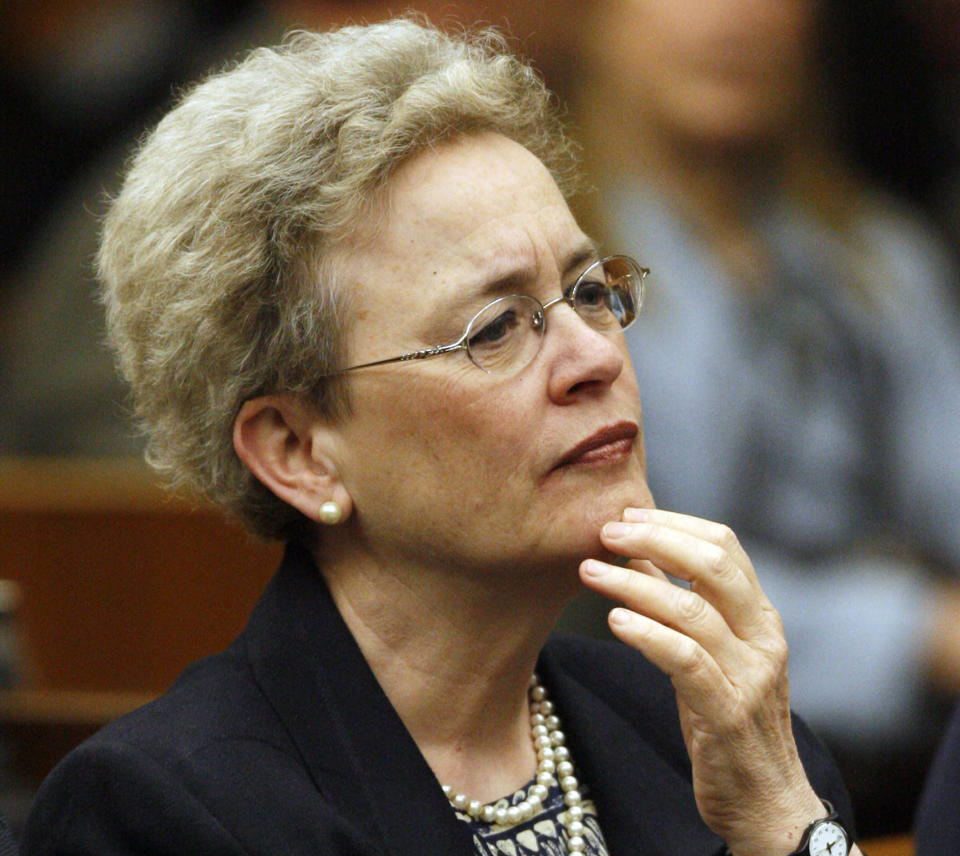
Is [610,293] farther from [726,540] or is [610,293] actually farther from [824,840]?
[824,840]

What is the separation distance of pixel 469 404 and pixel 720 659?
23.2 inches

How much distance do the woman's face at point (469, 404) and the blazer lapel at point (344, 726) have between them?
20 centimetres

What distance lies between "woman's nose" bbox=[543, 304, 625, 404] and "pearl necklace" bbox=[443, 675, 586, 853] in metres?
0.70

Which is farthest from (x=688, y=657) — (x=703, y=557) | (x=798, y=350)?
(x=798, y=350)

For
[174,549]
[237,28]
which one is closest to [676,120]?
[237,28]

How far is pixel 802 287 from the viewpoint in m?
3.97

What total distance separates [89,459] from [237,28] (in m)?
1.61

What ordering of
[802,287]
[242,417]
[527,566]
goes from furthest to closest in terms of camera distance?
[802,287]
[242,417]
[527,566]

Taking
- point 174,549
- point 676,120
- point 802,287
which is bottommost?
point 174,549

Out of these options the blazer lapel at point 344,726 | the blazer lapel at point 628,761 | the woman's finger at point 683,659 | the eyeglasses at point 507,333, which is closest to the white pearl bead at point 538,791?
the blazer lapel at point 628,761

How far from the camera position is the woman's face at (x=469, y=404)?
2115mm

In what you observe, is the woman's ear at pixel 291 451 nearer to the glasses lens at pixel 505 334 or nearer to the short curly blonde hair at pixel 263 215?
the short curly blonde hair at pixel 263 215

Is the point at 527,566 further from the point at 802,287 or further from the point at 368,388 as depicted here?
the point at 802,287

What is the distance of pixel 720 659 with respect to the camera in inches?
82.0
